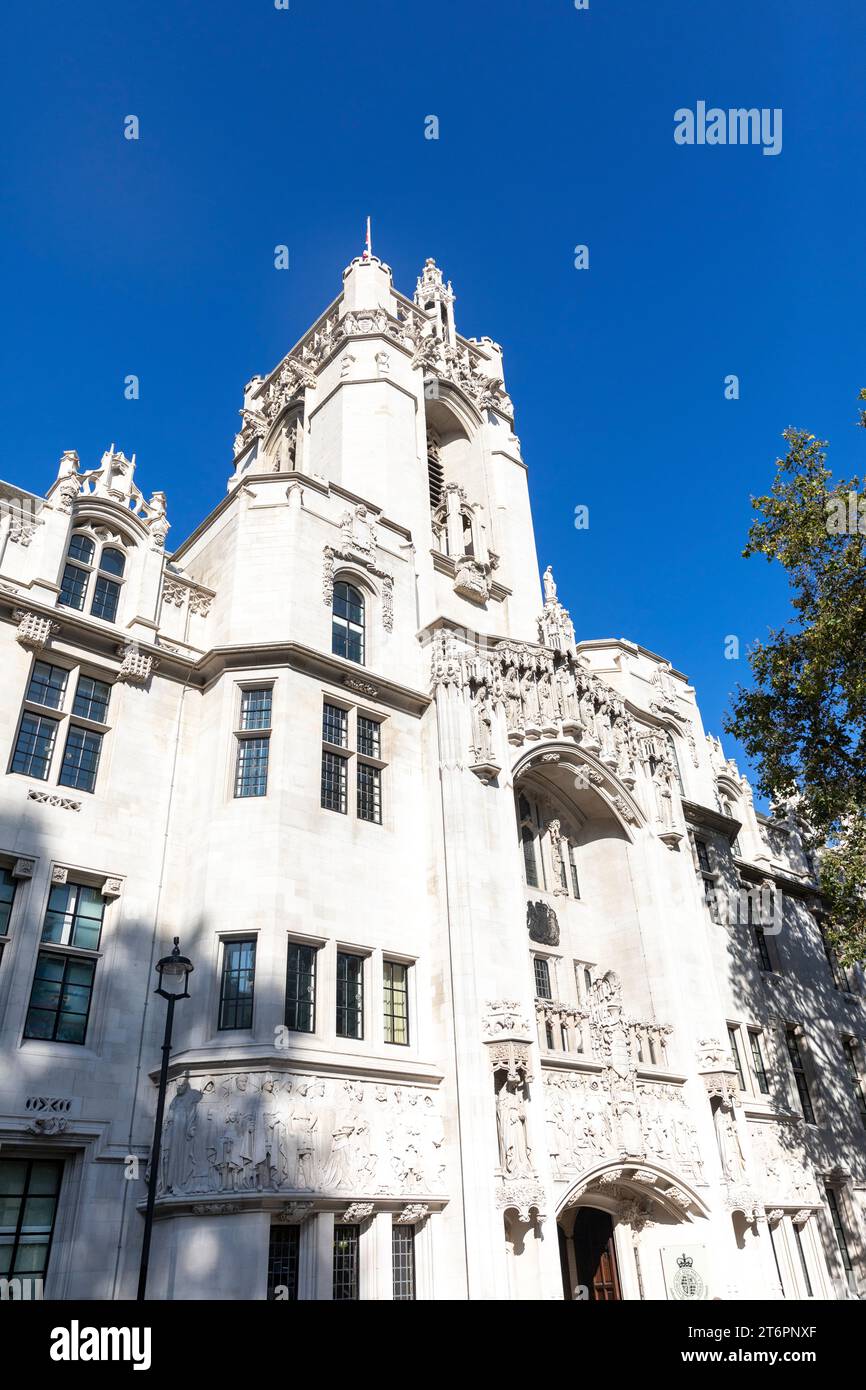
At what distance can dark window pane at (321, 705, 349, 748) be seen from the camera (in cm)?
2341

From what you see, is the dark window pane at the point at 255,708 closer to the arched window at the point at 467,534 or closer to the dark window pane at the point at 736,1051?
the arched window at the point at 467,534

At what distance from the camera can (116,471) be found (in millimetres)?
24031

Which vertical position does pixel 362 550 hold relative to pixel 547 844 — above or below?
above

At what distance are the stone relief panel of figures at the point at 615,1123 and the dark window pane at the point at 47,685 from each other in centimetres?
1431

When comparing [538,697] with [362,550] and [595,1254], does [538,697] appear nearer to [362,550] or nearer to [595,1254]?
[362,550]

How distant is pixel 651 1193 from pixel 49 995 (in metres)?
15.9

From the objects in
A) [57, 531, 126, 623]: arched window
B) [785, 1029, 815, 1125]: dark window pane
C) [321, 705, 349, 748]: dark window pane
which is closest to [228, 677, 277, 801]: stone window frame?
[321, 705, 349, 748]: dark window pane

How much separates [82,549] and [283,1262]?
52.4 ft

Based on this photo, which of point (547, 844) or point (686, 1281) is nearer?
point (686, 1281)

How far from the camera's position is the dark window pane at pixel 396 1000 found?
21.1 meters

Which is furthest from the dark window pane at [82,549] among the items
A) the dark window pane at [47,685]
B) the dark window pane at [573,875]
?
the dark window pane at [573,875]

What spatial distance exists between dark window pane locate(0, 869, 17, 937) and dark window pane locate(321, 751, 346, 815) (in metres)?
7.14

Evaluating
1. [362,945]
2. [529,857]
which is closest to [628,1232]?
[529,857]

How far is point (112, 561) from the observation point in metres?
22.7
